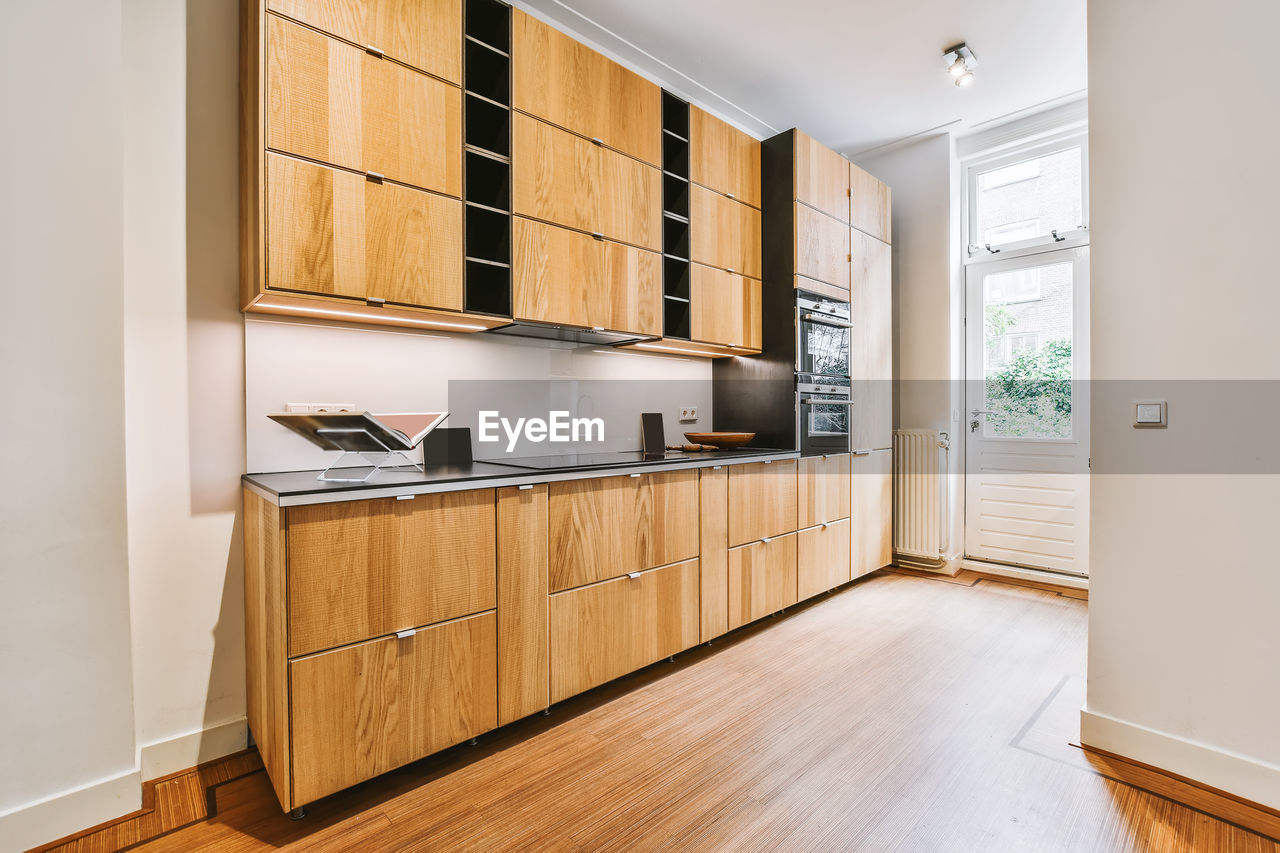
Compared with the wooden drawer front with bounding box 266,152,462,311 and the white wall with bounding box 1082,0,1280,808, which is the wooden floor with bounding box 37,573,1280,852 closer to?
the white wall with bounding box 1082,0,1280,808

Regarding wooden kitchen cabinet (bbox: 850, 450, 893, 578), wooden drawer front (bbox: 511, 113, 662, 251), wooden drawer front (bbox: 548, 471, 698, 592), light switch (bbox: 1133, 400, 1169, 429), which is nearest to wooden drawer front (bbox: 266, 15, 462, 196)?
wooden drawer front (bbox: 511, 113, 662, 251)

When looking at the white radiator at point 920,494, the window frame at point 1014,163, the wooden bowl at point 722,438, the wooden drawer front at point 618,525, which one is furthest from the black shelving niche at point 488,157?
the window frame at point 1014,163

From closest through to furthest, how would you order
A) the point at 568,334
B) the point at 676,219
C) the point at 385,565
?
1. the point at 385,565
2. the point at 568,334
3. the point at 676,219

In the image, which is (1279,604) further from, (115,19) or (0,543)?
(115,19)

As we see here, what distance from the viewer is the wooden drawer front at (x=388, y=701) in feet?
5.00

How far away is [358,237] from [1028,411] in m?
4.15

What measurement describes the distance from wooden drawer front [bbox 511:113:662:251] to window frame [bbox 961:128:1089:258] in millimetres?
2720

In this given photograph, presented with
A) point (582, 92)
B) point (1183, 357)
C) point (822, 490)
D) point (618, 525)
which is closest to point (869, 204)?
point (822, 490)

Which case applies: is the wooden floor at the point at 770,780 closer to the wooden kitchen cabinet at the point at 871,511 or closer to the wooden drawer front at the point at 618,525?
the wooden drawer front at the point at 618,525

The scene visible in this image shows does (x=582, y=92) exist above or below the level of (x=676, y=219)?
above

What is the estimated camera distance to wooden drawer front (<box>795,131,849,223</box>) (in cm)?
328

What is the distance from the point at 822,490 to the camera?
338cm

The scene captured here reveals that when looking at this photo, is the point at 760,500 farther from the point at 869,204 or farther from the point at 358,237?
the point at 869,204

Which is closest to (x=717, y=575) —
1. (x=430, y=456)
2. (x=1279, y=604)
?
(x=430, y=456)
